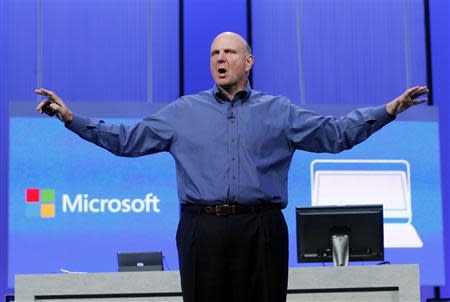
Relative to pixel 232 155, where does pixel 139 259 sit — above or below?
below

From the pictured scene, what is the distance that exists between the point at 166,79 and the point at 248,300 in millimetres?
4020

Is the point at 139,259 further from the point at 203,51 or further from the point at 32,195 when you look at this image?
the point at 203,51

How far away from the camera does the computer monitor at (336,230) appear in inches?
164

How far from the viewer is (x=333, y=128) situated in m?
2.72

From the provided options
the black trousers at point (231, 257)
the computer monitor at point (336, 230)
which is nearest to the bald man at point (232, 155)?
the black trousers at point (231, 257)

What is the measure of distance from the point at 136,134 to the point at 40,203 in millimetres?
3127

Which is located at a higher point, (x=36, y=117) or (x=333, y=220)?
(x=36, y=117)

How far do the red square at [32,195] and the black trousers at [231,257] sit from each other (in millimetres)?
3324

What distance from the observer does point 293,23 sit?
21.0 feet

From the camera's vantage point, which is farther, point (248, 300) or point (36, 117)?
point (36, 117)

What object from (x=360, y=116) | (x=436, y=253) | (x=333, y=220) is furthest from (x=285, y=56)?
(x=360, y=116)

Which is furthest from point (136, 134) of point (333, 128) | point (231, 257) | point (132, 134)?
point (333, 128)

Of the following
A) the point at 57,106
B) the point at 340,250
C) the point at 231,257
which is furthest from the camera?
the point at 340,250

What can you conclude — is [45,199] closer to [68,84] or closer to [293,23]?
[68,84]
